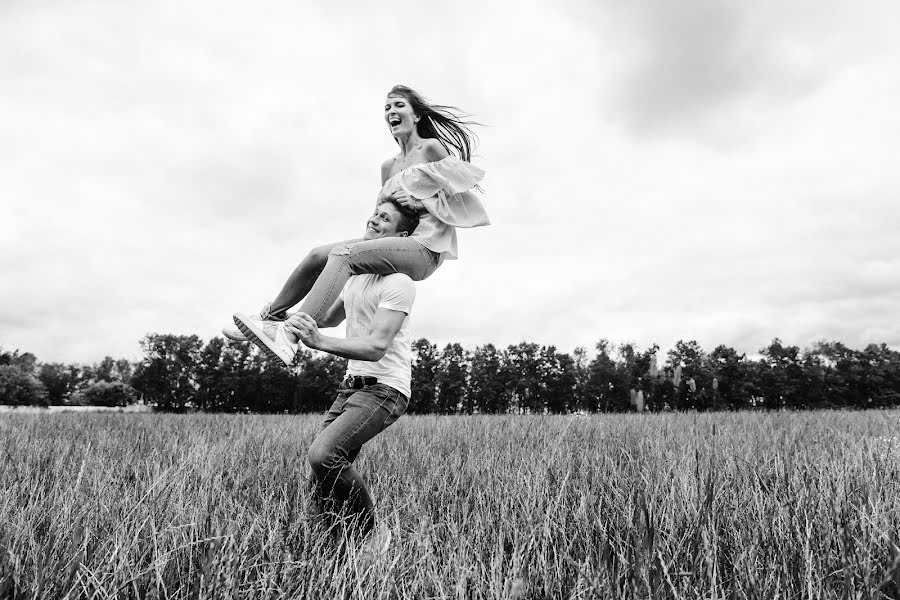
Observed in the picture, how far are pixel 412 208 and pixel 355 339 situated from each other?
1.14 meters

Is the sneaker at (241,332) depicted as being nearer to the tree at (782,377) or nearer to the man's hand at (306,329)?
the man's hand at (306,329)

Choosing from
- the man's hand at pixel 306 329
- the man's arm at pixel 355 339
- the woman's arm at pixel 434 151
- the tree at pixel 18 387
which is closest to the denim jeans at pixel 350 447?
the man's arm at pixel 355 339

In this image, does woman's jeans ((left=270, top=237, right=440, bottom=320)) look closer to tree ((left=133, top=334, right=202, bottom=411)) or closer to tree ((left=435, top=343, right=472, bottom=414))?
tree ((left=435, top=343, right=472, bottom=414))

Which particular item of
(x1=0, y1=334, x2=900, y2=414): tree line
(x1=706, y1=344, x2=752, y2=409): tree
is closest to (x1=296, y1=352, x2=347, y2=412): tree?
(x1=0, y1=334, x2=900, y2=414): tree line

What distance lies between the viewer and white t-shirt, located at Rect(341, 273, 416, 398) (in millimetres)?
2816

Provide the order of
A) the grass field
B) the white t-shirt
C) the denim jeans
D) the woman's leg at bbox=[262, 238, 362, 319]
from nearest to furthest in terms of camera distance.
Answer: the grass field → the denim jeans → the white t-shirt → the woman's leg at bbox=[262, 238, 362, 319]

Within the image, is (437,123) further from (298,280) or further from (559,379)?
(559,379)

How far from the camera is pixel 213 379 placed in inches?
2616

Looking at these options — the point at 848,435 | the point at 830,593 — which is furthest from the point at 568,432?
the point at 830,593

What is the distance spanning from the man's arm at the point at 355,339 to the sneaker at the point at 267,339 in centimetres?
18

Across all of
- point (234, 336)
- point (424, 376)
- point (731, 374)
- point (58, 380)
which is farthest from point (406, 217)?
point (58, 380)

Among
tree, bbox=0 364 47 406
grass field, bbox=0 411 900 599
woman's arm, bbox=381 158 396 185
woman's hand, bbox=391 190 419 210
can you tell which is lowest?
tree, bbox=0 364 47 406

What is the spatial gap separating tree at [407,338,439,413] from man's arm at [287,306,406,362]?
56845 millimetres

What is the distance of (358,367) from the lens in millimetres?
2934
